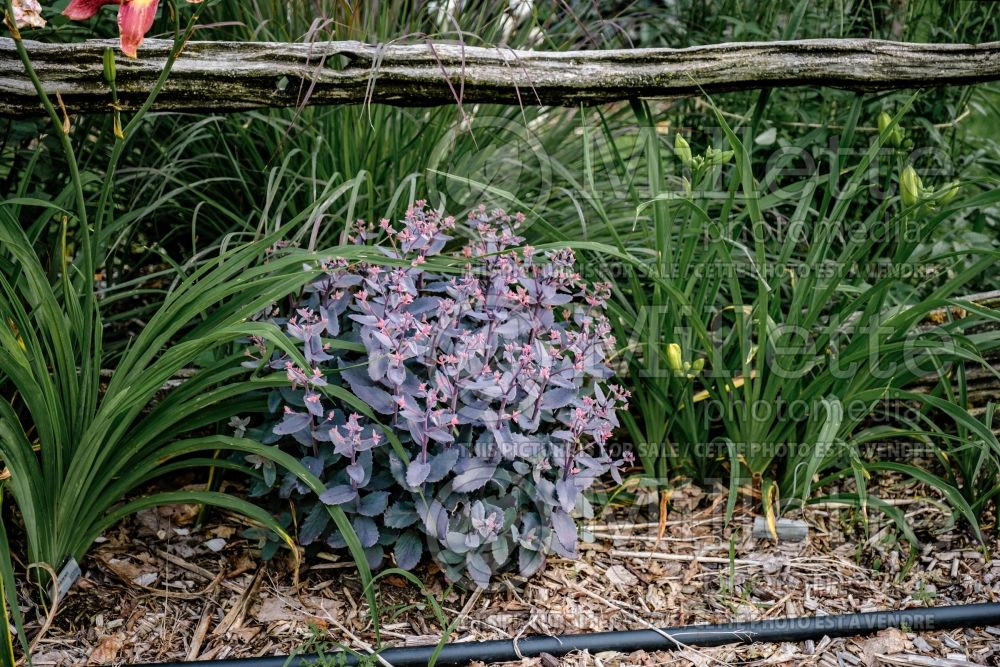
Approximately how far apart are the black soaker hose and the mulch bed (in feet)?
0.07

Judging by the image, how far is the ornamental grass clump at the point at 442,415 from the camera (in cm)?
172

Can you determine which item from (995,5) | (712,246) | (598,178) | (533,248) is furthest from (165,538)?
(995,5)

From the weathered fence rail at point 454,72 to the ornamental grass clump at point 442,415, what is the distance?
33 centimetres

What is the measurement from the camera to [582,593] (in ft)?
6.24

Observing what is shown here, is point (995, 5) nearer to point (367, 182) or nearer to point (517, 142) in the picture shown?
point (517, 142)

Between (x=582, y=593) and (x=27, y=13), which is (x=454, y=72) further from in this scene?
(x=582, y=593)

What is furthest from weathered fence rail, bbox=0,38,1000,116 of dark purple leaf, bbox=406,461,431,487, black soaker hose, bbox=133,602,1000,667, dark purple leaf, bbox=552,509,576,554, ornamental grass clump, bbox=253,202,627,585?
black soaker hose, bbox=133,602,1000,667

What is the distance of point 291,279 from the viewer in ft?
5.77

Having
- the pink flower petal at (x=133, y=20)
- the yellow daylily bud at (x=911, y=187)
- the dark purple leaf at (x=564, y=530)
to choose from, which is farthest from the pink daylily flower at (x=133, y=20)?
the yellow daylily bud at (x=911, y=187)

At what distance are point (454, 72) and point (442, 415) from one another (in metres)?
0.80

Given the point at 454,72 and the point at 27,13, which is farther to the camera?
the point at 454,72

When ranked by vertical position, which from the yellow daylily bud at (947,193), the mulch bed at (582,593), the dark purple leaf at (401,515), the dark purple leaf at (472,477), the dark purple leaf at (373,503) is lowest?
the mulch bed at (582,593)

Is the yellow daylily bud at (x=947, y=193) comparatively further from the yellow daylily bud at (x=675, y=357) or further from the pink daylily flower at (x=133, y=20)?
the pink daylily flower at (x=133, y=20)

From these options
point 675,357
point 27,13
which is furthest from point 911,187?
point 27,13
